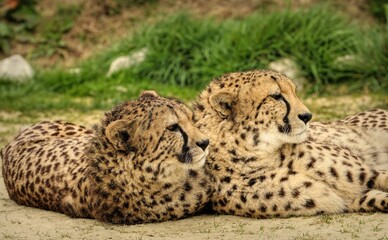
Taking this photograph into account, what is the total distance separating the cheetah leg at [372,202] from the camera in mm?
4508

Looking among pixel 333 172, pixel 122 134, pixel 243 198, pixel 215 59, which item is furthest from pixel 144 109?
pixel 215 59

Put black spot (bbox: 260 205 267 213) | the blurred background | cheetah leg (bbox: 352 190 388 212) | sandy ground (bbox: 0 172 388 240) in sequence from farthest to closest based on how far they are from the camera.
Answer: the blurred background < black spot (bbox: 260 205 267 213) < cheetah leg (bbox: 352 190 388 212) < sandy ground (bbox: 0 172 388 240)

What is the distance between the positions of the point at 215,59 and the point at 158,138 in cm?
497

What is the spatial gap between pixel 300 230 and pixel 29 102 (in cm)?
538

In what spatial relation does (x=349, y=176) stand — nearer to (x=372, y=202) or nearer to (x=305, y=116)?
(x=372, y=202)

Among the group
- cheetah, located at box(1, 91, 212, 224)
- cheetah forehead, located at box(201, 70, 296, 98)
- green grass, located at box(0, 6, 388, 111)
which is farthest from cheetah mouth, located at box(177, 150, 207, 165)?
green grass, located at box(0, 6, 388, 111)

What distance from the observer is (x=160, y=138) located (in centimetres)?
450

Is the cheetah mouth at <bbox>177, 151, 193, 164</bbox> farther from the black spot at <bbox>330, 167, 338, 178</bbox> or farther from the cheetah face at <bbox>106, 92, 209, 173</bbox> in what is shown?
the black spot at <bbox>330, 167, 338, 178</bbox>

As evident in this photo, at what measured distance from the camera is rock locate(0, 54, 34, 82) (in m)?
10.0

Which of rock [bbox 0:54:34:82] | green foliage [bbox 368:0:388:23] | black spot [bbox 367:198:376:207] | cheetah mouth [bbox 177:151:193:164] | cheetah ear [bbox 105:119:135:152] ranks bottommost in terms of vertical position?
rock [bbox 0:54:34:82]

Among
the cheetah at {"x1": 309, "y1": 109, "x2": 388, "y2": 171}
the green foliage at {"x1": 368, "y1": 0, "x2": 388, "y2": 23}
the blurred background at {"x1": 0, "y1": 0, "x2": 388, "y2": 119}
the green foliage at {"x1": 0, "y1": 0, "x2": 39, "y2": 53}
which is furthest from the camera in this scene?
the green foliage at {"x1": 0, "y1": 0, "x2": 39, "y2": 53}

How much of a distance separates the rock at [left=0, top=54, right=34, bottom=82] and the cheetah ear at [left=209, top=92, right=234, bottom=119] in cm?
569

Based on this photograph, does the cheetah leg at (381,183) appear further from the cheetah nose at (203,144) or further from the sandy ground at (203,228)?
the cheetah nose at (203,144)

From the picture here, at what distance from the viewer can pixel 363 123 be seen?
5477 mm
